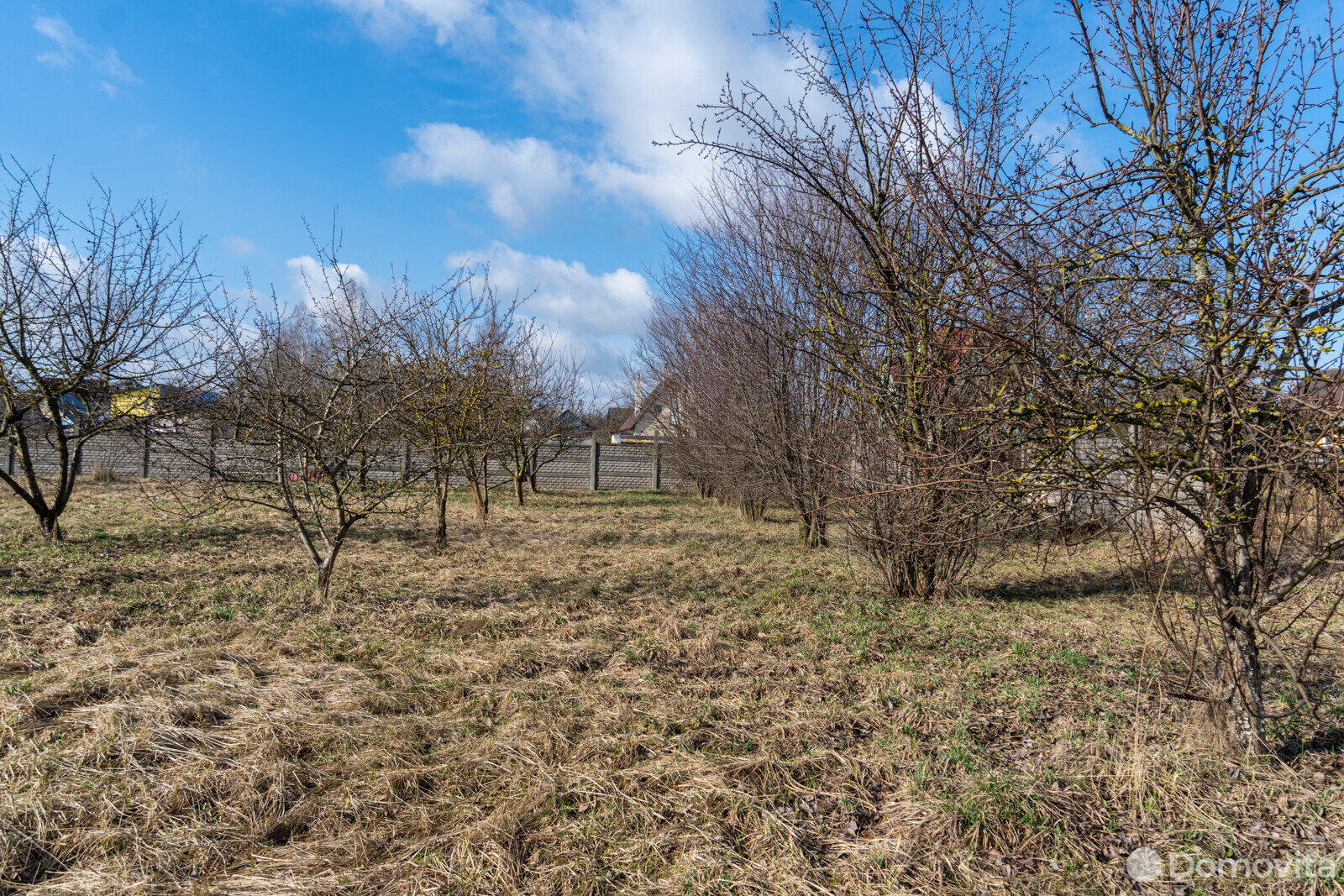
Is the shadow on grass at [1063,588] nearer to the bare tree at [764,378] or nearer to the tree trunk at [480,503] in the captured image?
the bare tree at [764,378]

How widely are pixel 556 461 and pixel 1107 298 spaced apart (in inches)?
616

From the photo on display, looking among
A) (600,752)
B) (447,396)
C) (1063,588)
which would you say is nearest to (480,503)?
(447,396)

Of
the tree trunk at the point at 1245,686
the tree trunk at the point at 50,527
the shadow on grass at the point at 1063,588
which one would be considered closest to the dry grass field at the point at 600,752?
the tree trunk at the point at 1245,686

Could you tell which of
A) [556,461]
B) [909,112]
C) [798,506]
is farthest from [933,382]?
[556,461]

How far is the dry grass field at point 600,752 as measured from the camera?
2188 mm

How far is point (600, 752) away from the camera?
113 inches

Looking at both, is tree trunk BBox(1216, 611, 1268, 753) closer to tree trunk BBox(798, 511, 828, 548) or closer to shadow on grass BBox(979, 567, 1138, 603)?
shadow on grass BBox(979, 567, 1138, 603)

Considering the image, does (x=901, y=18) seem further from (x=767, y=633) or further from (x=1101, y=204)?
(x=767, y=633)

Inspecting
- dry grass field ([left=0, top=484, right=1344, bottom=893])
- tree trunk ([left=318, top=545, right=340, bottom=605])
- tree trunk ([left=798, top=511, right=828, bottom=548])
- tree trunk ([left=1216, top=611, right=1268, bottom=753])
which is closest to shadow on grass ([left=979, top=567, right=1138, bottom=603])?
dry grass field ([left=0, top=484, right=1344, bottom=893])

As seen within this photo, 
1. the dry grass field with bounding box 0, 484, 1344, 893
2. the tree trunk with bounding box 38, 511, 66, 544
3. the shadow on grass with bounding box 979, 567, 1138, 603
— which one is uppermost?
the tree trunk with bounding box 38, 511, 66, 544

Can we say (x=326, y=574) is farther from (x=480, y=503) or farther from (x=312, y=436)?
(x=480, y=503)

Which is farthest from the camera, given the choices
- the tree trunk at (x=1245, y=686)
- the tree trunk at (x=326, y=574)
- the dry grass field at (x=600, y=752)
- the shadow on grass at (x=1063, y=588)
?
the shadow on grass at (x=1063, y=588)

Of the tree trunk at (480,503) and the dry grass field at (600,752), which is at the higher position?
the tree trunk at (480,503)

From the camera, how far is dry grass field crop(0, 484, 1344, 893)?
2188 mm
